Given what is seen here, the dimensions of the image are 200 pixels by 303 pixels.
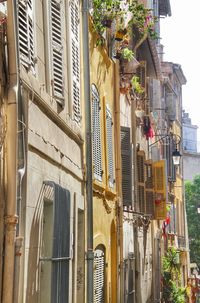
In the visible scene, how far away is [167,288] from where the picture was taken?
2145cm

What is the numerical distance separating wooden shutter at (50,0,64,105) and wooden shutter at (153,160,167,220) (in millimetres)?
11324

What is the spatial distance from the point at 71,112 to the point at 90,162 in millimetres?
1331

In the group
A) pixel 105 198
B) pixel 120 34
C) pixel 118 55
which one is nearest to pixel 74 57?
pixel 105 198

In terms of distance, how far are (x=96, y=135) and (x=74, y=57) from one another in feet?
6.59

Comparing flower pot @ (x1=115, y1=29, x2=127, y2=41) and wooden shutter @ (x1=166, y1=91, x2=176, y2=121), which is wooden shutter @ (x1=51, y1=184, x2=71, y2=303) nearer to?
flower pot @ (x1=115, y1=29, x2=127, y2=41)

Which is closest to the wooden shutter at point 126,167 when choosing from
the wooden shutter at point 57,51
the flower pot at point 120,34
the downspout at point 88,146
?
the flower pot at point 120,34

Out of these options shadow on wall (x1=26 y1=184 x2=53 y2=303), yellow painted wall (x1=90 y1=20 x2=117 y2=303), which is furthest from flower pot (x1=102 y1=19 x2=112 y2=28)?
shadow on wall (x1=26 y1=184 x2=53 y2=303)

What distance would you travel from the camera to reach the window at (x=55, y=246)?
21.2 ft

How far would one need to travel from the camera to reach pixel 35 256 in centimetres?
616

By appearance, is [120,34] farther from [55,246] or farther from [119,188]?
[55,246]

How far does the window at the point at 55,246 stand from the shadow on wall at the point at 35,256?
0.15m

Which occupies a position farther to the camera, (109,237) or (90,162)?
(109,237)

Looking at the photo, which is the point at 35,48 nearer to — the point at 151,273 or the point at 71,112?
the point at 71,112

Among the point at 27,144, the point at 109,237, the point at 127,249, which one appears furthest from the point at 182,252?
the point at 27,144
